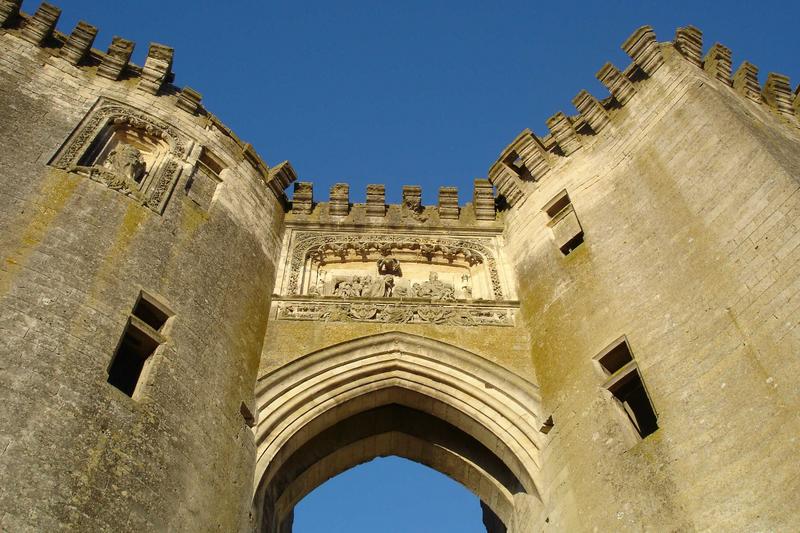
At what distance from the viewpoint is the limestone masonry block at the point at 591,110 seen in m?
10.1

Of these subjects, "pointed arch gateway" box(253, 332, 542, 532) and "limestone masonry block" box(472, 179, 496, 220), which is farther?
"limestone masonry block" box(472, 179, 496, 220)

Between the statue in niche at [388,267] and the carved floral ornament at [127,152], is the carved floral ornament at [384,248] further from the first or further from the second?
the carved floral ornament at [127,152]

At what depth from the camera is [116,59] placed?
9.98 metres

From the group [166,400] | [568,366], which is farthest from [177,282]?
[568,366]

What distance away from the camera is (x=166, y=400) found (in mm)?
6531

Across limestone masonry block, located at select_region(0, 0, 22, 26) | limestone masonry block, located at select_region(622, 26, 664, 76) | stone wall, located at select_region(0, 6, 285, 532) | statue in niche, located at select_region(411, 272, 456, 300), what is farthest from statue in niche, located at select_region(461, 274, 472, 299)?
limestone masonry block, located at select_region(0, 0, 22, 26)

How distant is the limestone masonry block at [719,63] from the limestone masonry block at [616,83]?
36.6 inches

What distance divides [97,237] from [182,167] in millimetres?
2150

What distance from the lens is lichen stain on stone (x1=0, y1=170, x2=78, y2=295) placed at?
645 centimetres

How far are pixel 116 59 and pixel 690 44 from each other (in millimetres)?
7141

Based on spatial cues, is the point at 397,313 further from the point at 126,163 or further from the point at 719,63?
the point at 719,63

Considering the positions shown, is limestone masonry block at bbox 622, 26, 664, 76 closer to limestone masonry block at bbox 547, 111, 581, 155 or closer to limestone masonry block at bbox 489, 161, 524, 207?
limestone masonry block at bbox 547, 111, 581, 155

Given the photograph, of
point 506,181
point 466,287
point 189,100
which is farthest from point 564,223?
point 189,100

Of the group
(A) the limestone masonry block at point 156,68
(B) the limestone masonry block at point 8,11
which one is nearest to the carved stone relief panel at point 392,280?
(A) the limestone masonry block at point 156,68
